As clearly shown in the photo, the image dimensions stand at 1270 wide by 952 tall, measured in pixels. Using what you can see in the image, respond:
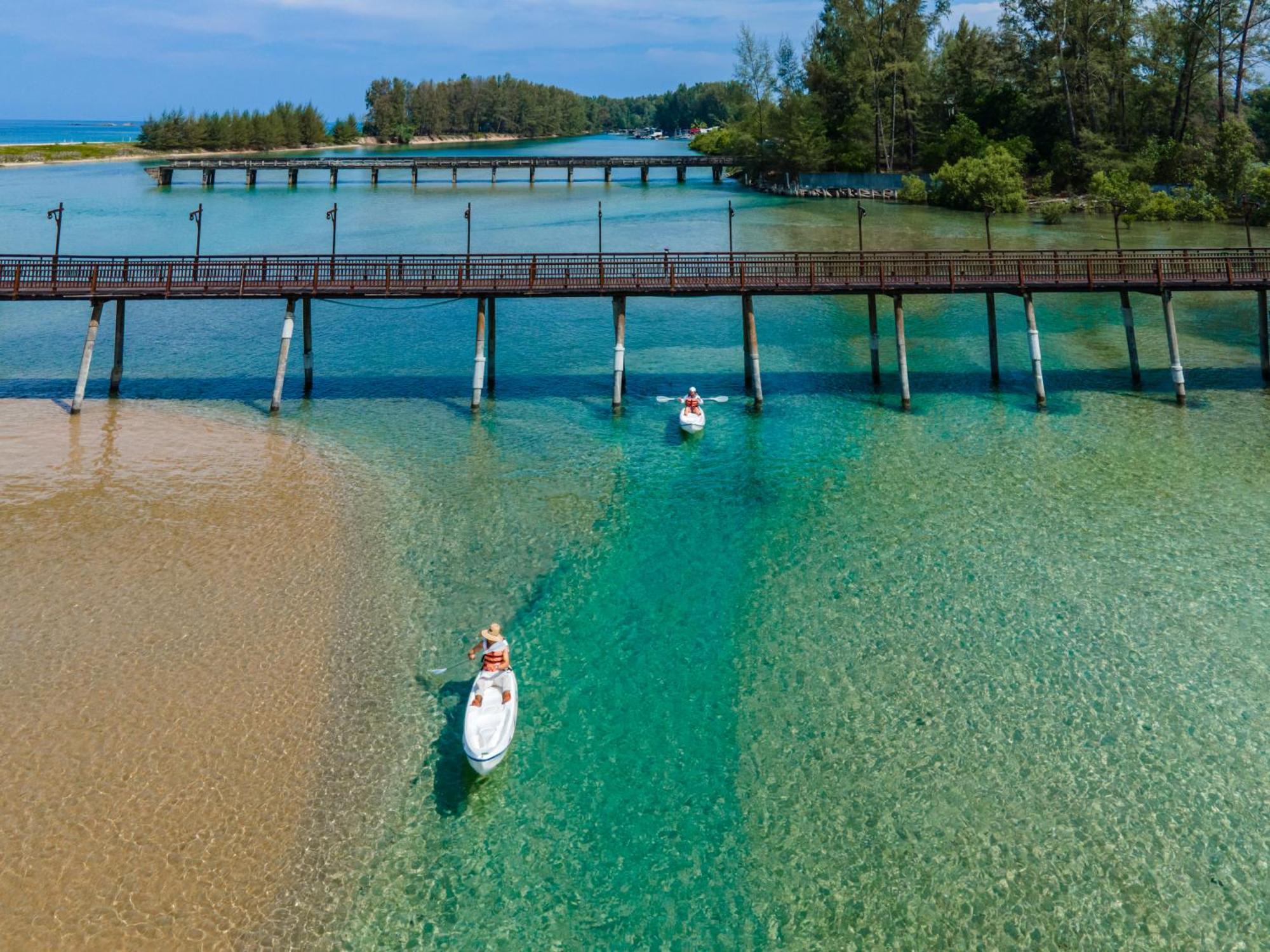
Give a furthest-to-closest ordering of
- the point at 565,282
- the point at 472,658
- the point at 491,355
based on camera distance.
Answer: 1. the point at 491,355
2. the point at 565,282
3. the point at 472,658

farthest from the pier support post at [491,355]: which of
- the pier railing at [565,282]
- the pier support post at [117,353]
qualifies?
the pier support post at [117,353]

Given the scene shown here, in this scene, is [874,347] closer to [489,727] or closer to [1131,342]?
[1131,342]

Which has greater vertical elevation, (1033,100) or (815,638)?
(1033,100)

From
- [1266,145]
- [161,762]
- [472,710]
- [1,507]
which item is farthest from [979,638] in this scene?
[1266,145]

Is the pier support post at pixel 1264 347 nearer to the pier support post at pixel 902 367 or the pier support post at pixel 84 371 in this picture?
the pier support post at pixel 902 367

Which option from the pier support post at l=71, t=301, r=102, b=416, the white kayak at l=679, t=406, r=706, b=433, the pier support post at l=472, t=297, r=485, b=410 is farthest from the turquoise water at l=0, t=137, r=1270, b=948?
the pier support post at l=71, t=301, r=102, b=416

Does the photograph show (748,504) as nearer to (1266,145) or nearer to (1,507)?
(1,507)

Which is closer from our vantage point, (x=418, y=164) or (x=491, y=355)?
(x=491, y=355)

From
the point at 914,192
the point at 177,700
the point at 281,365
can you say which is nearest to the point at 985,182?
the point at 914,192

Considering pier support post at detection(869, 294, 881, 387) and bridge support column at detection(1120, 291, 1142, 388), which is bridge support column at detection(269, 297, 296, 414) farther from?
bridge support column at detection(1120, 291, 1142, 388)
